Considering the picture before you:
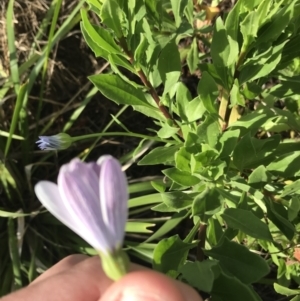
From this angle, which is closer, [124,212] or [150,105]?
[124,212]

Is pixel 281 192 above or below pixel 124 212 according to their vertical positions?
below

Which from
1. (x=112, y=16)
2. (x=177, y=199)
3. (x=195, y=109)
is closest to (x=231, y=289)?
(x=177, y=199)

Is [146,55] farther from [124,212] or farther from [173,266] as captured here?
[124,212]

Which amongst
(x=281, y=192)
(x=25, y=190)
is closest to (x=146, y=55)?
(x=281, y=192)

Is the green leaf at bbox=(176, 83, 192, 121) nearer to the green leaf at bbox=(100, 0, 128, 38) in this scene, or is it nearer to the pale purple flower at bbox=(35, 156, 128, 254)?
the green leaf at bbox=(100, 0, 128, 38)

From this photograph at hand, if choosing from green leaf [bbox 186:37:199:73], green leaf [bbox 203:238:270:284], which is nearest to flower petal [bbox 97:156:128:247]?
green leaf [bbox 203:238:270:284]

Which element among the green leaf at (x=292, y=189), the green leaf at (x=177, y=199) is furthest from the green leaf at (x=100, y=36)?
the green leaf at (x=292, y=189)

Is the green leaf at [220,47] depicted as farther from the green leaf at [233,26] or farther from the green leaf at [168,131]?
the green leaf at [168,131]

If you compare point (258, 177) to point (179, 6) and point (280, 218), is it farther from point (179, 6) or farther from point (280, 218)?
point (179, 6)
